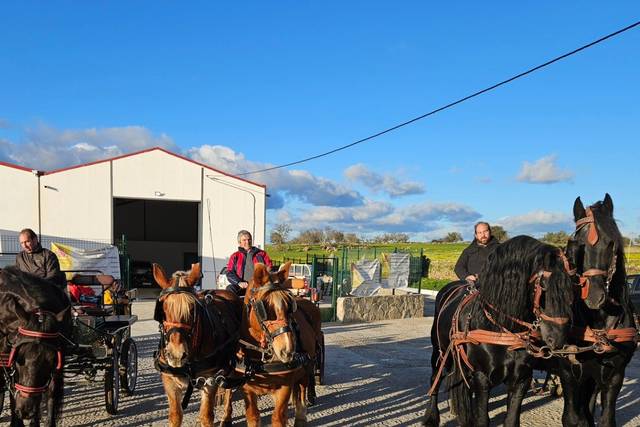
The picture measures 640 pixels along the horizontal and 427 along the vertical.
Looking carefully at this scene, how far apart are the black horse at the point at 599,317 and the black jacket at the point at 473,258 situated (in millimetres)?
1637

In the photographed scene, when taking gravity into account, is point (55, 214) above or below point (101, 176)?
below

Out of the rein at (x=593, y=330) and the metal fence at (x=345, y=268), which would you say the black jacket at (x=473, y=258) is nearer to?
the rein at (x=593, y=330)

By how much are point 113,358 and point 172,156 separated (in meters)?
16.4

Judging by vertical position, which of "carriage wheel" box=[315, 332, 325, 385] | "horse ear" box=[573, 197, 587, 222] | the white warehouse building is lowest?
"carriage wheel" box=[315, 332, 325, 385]

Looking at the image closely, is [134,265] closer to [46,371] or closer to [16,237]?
[16,237]

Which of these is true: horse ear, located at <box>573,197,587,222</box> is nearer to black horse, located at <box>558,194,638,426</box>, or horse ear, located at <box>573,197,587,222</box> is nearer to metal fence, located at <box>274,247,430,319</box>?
black horse, located at <box>558,194,638,426</box>

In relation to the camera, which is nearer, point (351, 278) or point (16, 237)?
point (351, 278)

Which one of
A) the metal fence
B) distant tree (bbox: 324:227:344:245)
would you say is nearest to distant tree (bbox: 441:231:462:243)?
distant tree (bbox: 324:227:344:245)

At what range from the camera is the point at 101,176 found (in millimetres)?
20469

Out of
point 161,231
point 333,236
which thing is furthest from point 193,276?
point 333,236

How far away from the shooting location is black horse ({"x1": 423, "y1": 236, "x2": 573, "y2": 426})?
3.93 metres

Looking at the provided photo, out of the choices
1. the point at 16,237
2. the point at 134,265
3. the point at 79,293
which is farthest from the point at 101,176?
the point at 79,293

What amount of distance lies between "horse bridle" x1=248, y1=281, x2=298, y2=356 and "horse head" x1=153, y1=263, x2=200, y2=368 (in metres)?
0.49

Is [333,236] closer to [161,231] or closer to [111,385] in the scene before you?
[161,231]
